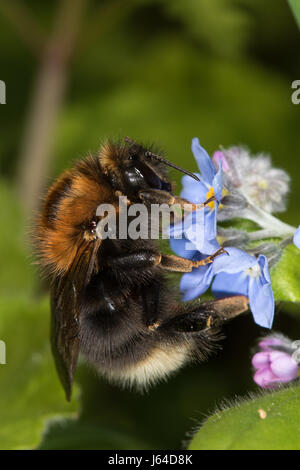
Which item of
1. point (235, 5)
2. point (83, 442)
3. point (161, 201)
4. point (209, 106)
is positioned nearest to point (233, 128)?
point (209, 106)

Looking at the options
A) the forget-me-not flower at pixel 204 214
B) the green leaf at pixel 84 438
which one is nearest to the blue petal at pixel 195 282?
the forget-me-not flower at pixel 204 214

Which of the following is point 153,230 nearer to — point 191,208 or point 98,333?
point 191,208

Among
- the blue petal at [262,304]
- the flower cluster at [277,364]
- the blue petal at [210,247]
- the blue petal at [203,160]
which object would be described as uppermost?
the blue petal at [203,160]

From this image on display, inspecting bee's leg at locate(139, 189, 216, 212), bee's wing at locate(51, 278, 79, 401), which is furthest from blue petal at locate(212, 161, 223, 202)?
bee's wing at locate(51, 278, 79, 401)

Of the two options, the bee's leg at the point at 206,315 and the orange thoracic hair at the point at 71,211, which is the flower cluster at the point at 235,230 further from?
the orange thoracic hair at the point at 71,211

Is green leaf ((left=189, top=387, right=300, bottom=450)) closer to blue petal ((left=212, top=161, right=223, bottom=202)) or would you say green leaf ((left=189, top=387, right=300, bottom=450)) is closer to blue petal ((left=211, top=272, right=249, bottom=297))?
blue petal ((left=211, top=272, right=249, bottom=297))

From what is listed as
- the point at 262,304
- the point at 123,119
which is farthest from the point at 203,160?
the point at 123,119
